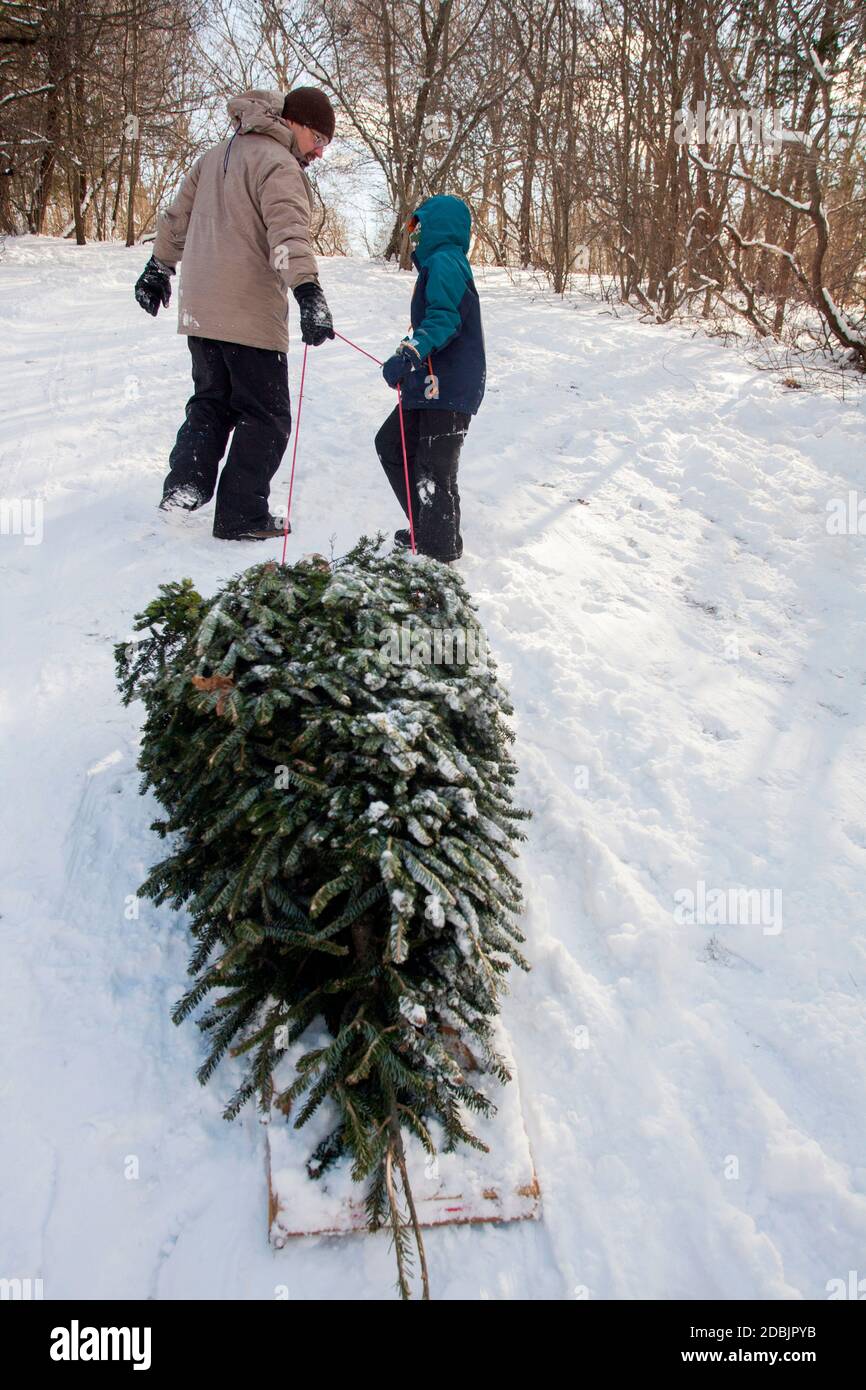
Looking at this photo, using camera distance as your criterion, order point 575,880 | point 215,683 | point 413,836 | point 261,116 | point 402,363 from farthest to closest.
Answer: point 402,363 < point 261,116 < point 575,880 < point 215,683 < point 413,836

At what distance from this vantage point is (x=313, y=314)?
142 inches

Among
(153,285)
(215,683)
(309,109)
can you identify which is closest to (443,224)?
(309,109)

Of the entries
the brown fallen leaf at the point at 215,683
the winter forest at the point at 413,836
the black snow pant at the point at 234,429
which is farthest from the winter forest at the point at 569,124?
the brown fallen leaf at the point at 215,683

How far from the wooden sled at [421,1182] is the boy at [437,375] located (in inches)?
115

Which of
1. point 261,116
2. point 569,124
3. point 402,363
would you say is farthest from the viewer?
point 569,124

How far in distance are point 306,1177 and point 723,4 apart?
11.8 meters

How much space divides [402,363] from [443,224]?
0.66 meters

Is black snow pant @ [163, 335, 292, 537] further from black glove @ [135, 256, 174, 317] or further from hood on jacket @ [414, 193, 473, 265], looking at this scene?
hood on jacket @ [414, 193, 473, 265]

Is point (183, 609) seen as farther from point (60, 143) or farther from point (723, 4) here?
point (60, 143)

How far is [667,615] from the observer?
13.8ft

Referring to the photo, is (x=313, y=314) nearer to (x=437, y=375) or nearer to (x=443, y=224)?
(x=437, y=375)

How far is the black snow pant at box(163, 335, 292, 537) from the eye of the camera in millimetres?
4000
